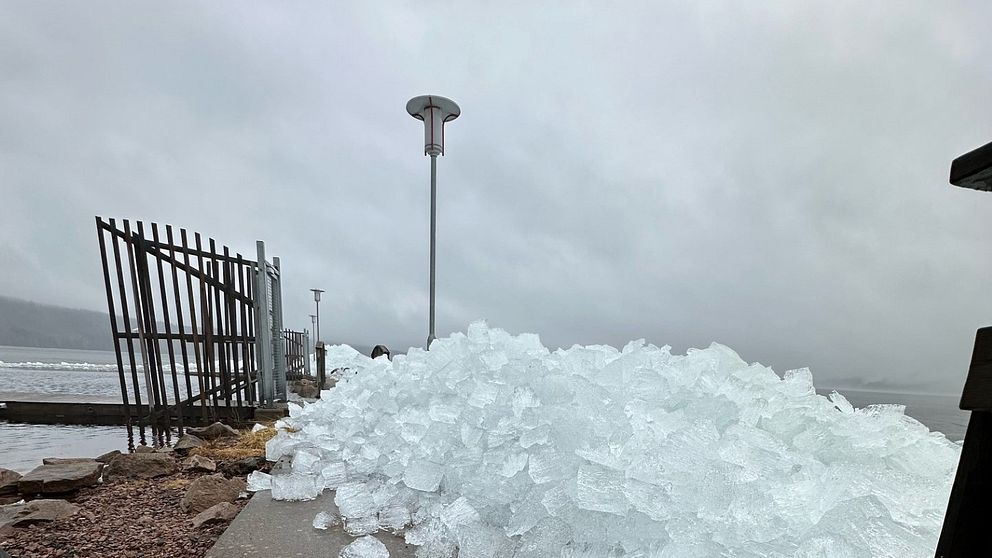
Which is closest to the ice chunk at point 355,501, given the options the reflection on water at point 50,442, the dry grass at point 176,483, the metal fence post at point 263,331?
the dry grass at point 176,483

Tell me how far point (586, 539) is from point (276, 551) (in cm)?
117

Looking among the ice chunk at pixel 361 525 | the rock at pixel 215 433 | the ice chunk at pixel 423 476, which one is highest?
the ice chunk at pixel 423 476

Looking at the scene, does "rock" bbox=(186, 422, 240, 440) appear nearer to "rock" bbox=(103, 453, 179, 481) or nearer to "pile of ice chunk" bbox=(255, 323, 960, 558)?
"rock" bbox=(103, 453, 179, 481)

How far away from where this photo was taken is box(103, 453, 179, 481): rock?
3.02 metres

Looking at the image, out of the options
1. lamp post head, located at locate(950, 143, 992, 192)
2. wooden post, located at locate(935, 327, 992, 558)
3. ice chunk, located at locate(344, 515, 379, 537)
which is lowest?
ice chunk, located at locate(344, 515, 379, 537)

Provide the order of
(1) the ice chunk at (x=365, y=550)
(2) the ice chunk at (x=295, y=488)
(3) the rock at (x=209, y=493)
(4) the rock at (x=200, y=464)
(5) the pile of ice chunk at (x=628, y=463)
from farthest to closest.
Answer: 1. (4) the rock at (x=200, y=464)
2. (3) the rock at (x=209, y=493)
3. (2) the ice chunk at (x=295, y=488)
4. (1) the ice chunk at (x=365, y=550)
5. (5) the pile of ice chunk at (x=628, y=463)

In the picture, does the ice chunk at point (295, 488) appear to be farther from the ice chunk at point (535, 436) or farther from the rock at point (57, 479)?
the rock at point (57, 479)

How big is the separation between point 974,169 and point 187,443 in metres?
4.53

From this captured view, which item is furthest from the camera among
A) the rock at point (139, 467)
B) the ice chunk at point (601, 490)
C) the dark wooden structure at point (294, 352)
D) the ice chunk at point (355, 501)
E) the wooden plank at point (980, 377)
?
the dark wooden structure at point (294, 352)

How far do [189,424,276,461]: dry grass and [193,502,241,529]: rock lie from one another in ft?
3.48

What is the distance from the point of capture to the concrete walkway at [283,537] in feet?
5.79

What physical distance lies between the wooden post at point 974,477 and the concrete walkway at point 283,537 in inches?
64.7

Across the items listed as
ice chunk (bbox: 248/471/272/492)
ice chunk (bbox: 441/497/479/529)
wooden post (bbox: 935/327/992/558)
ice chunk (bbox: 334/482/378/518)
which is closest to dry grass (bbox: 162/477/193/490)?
ice chunk (bbox: 248/471/272/492)

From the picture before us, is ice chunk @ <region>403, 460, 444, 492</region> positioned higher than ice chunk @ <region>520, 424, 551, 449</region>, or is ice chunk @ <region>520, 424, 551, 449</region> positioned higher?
ice chunk @ <region>520, 424, 551, 449</region>
